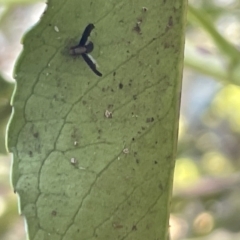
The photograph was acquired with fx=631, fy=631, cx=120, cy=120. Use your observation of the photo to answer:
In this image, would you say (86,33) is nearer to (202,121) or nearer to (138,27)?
(138,27)

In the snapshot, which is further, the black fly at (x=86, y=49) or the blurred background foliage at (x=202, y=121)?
the blurred background foliage at (x=202, y=121)

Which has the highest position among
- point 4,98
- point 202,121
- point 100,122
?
point 202,121

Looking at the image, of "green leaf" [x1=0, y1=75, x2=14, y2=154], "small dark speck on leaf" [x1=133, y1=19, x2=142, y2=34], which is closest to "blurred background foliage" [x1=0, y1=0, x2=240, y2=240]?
"green leaf" [x1=0, y1=75, x2=14, y2=154]

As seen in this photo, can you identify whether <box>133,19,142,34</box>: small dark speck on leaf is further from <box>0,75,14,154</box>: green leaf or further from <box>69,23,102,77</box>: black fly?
<box>0,75,14,154</box>: green leaf

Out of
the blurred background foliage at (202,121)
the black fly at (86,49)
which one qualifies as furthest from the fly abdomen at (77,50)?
the blurred background foliage at (202,121)

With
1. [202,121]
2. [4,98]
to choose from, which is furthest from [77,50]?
[202,121]

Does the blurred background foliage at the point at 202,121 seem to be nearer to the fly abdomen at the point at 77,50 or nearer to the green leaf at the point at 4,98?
the green leaf at the point at 4,98

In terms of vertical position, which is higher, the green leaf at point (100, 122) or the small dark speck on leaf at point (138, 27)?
the small dark speck on leaf at point (138, 27)
